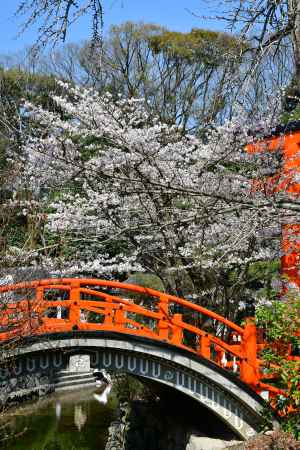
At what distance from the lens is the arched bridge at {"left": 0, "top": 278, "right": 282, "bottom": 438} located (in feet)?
30.8

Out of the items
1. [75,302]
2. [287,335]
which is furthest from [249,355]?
[287,335]

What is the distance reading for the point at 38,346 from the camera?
9.19 metres

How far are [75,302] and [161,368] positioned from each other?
86.4 inches

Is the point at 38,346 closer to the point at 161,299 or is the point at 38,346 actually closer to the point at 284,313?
the point at 161,299

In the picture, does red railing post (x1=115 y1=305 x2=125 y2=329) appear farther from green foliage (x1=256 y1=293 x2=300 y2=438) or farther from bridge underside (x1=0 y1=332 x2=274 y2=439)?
green foliage (x1=256 y1=293 x2=300 y2=438)

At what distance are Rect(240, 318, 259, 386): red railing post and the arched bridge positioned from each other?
2cm

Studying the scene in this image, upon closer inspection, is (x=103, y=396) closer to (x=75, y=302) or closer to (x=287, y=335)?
(x=75, y=302)

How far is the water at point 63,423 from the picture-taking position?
13383 mm

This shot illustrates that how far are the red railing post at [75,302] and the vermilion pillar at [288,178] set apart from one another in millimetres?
3910

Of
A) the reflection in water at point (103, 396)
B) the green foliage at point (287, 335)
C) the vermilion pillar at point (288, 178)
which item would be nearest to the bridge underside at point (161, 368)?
the vermilion pillar at point (288, 178)

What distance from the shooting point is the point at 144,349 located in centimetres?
1016

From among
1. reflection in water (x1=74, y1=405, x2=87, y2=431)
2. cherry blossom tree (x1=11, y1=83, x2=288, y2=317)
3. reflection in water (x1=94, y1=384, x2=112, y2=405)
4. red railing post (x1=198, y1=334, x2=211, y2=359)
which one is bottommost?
reflection in water (x1=74, y1=405, x2=87, y2=431)

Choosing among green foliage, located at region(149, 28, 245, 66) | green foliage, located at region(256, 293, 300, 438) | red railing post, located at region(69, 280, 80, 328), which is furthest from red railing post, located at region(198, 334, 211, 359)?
green foliage, located at region(149, 28, 245, 66)

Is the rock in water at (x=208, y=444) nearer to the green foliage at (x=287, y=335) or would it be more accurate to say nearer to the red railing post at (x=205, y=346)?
the red railing post at (x=205, y=346)
